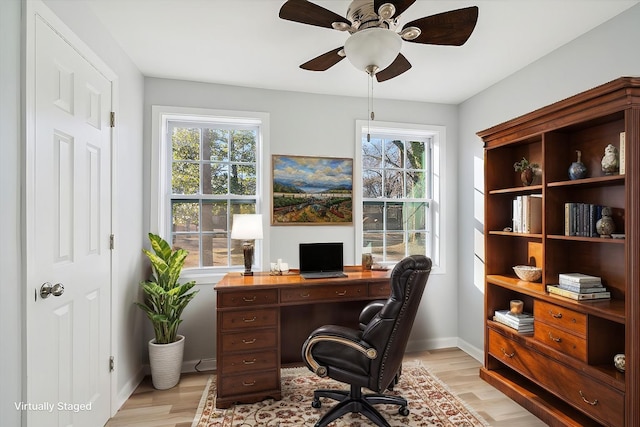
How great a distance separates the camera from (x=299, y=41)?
2367 mm

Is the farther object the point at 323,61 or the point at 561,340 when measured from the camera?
the point at 561,340

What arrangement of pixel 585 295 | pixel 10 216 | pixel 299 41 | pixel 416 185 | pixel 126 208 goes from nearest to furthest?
pixel 10 216, pixel 585 295, pixel 299 41, pixel 126 208, pixel 416 185

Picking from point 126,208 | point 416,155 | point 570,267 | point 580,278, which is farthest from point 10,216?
point 416,155

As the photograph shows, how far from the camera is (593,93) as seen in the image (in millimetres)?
1916

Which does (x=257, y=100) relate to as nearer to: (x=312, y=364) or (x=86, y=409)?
(x=312, y=364)

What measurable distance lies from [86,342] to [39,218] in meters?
0.86

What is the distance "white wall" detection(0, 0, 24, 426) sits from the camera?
→ 1.33 m

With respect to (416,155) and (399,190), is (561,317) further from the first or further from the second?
(416,155)

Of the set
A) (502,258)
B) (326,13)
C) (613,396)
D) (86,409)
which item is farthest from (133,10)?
(613,396)

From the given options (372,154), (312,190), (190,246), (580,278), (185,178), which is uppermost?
(372,154)

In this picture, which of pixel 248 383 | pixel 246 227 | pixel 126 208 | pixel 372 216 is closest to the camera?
pixel 248 383

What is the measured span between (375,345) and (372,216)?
70.7 inches

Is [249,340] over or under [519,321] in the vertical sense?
under

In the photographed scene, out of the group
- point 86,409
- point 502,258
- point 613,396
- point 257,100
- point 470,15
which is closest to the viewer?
point 470,15
